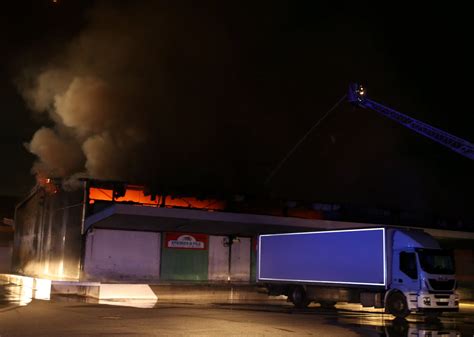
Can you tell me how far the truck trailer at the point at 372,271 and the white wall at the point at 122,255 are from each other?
670 centimetres

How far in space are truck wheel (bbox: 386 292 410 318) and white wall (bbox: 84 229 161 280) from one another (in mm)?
11469

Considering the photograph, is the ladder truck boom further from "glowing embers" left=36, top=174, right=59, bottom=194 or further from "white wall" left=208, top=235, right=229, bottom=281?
"glowing embers" left=36, top=174, right=59, bottom=194

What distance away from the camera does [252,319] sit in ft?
45.3

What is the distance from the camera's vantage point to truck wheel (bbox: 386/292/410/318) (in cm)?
1648

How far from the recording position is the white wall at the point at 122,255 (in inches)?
934

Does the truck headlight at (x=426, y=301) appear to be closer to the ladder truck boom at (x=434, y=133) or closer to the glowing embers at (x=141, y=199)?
the glowing embers at (x=141, y=199)

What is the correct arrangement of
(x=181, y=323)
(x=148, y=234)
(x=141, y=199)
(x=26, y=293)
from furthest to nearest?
(x=141, y=199) < (x=148, y=234) < (x=26, y=293) < (x=181, y=323)

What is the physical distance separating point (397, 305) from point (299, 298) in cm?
417

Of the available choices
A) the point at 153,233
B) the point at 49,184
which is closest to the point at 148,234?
the point at 153,233

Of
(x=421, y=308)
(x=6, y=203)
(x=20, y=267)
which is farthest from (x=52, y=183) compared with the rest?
(x=6, y=203)

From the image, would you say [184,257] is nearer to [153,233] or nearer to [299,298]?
[153,233]

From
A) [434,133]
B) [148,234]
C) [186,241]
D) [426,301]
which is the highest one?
[434,133]

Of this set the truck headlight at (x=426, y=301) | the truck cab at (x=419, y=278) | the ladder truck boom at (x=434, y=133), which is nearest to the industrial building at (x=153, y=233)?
the ladder truck boom at (x=434, y=133)

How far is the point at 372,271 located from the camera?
17.5 m
